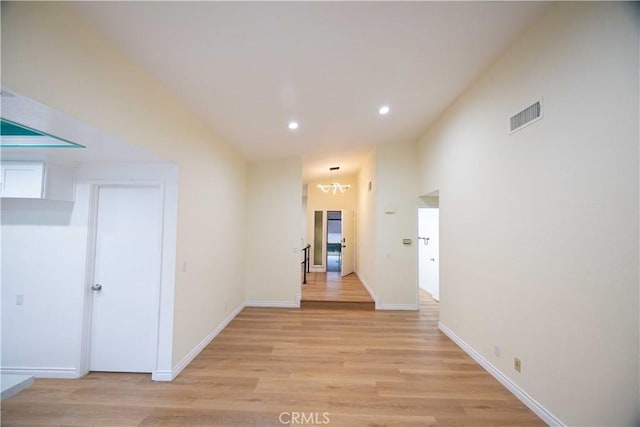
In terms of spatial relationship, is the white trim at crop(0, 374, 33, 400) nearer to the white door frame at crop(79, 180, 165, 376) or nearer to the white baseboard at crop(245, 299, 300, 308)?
the white door frame at crop(79, 180, 165, 376)

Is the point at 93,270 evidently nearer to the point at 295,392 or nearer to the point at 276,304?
the point at 295,392

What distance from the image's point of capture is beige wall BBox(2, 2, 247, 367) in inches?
53.9

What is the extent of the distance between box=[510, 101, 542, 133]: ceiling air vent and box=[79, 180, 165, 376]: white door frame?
362cm

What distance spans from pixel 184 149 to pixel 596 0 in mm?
3614

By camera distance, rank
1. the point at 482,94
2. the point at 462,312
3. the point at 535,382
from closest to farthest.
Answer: the point at 535,382 → the point at 482,94 → the point at 462,312

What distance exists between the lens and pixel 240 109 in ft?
10.3

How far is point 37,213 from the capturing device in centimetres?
285

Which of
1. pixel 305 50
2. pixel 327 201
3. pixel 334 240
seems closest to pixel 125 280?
pixel 305 50

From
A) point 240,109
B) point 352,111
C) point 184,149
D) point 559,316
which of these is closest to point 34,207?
point 184,149

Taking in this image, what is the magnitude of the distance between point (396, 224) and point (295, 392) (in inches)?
144

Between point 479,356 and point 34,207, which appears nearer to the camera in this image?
point 34,207

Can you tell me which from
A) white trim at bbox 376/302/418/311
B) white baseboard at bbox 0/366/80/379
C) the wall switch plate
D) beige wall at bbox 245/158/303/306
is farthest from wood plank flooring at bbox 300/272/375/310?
white baseboard at bbox 0/366/80/379

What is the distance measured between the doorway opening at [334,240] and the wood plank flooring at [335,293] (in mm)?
1542

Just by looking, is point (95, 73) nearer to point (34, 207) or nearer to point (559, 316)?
point (34, 207)
